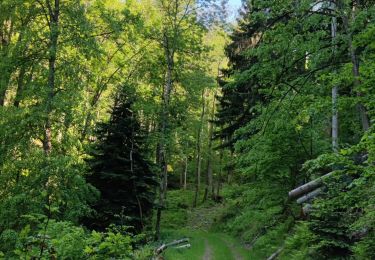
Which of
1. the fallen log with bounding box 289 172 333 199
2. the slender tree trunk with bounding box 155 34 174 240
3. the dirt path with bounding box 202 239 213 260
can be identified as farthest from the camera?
the slender tree trunk with bounding box 155 34 174 240

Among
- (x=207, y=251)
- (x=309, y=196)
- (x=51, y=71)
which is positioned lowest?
(x=207, y=251)

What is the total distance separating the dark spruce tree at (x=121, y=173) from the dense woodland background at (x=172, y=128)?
67 millimetres

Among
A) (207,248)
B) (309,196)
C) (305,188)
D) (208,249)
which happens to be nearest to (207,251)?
(208,249)

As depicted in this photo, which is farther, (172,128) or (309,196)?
(172,128)

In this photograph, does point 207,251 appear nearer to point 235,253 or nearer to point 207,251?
point 207,251

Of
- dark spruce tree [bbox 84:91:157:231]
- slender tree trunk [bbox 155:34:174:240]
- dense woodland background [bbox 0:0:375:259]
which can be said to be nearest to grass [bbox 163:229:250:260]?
dense woodland background [bbox 0:0:375:259]

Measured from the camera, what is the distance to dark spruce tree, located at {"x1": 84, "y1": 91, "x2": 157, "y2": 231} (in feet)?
53.2

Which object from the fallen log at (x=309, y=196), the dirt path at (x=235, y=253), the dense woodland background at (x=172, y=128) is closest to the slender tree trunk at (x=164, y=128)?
the dense woodland background at (x=172, y=128)

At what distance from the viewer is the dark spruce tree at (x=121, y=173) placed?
53.2ft

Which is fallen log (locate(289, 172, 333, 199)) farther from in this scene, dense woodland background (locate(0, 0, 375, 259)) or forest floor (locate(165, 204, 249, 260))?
forest floor (locate(165, 204, 249, 260))

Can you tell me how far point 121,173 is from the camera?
16922 millimetres

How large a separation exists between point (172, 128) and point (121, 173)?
5.23m

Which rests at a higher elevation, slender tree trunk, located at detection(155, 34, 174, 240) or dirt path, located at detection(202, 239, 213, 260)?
slender tree trunk, located at detection(155, 34, 174, 240)

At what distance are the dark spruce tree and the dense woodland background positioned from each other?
0.22 ft
